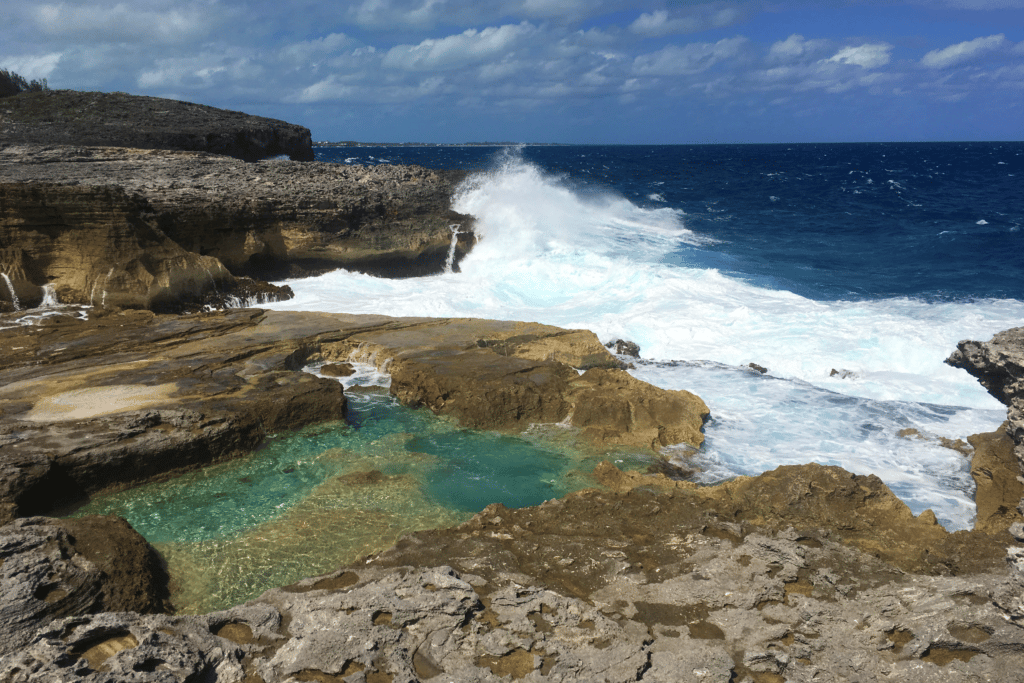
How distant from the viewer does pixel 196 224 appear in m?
14.0

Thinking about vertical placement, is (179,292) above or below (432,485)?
above

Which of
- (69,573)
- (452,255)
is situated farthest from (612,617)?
(452,255)

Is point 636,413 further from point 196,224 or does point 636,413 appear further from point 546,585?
point 196,224

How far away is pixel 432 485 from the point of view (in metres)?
6.61

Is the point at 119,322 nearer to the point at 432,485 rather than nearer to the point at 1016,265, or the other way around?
the point at 432,485

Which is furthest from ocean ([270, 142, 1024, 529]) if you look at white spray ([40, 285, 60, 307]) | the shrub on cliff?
the shrub on cliff

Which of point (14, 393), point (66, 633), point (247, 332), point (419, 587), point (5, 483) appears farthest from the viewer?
point (247, 332)

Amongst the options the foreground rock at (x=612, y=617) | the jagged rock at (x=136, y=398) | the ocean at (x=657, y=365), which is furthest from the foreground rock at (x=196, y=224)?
the foreground rock at (x=612, y=617)

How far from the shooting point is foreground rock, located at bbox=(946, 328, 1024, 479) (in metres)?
6.08

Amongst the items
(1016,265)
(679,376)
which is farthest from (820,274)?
(679,376)

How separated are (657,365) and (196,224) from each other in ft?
31.7

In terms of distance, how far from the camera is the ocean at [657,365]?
605 cm

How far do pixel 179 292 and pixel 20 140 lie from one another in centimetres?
1371

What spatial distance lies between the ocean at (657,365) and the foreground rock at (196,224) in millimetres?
788
